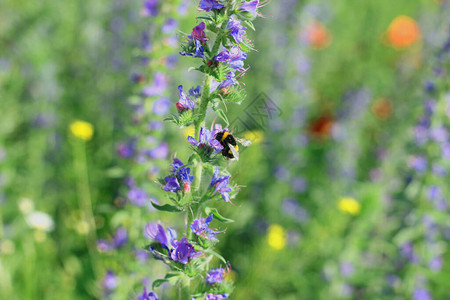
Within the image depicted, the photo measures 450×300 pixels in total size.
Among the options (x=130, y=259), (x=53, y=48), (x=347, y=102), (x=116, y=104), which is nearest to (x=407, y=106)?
(x=347, y=102)

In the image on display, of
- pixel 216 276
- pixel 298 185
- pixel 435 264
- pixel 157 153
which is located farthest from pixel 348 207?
pixel 216 276

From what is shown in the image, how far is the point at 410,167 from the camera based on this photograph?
15.9ft

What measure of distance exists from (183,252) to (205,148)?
1.63 ft

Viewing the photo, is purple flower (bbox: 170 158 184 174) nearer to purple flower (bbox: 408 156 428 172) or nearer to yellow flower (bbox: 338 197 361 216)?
yellow flower (bbox: 338 197 361 216)

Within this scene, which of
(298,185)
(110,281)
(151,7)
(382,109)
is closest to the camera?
(110,281)

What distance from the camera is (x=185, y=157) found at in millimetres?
3398

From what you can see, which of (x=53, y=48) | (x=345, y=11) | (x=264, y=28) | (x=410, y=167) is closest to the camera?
(x=410, y=167)

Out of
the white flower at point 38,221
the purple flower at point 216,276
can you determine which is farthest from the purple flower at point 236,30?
the white flower at point 38,221

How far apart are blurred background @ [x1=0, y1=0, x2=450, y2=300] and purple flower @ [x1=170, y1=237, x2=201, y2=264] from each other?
0.82m

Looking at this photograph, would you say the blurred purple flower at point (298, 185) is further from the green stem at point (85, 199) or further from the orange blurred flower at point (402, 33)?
the orange blurred flower at point (402, 33)

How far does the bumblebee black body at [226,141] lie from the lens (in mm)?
2146

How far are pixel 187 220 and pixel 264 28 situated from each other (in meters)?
6.48

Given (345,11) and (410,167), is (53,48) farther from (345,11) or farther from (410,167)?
(345,11)

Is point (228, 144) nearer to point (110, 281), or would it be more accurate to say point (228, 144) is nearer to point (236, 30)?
point (236, 30)
